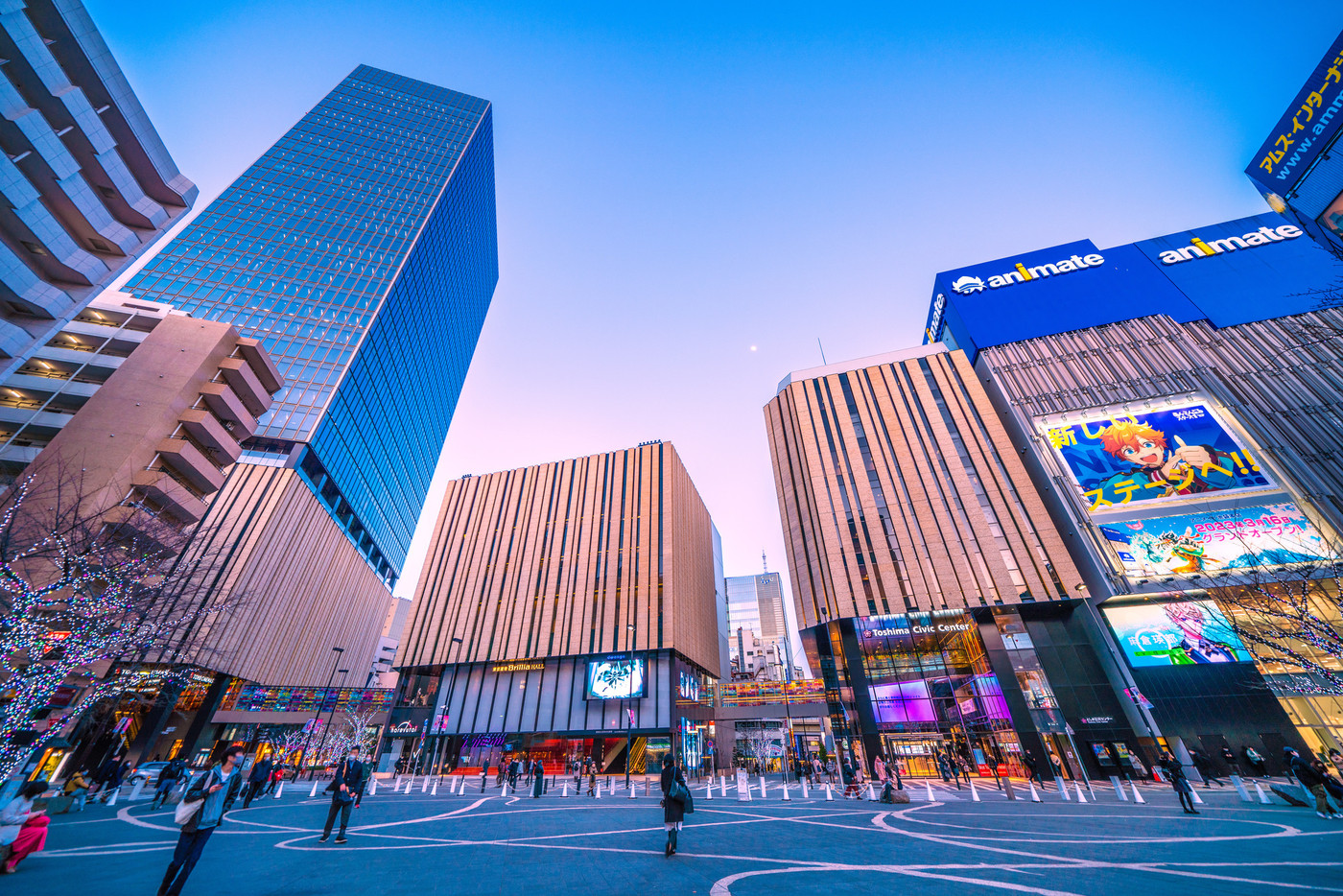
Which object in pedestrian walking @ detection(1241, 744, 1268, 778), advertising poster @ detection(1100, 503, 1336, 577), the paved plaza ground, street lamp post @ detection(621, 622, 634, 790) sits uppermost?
advertising poster @ detection(1100, 503, 1336, 577)

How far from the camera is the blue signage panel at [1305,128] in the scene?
2623 centimetres

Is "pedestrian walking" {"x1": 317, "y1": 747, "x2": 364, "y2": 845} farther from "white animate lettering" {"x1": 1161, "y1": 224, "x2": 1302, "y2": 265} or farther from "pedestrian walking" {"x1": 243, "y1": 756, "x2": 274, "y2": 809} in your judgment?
"white animate lettering" {"x1": 1161, "y1": 224, "x2": 1302, "y2": 265}

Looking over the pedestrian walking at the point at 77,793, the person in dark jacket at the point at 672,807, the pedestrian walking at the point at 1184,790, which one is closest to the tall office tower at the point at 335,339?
the pedestrian walking at the point at 77,793

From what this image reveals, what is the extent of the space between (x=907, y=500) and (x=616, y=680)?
31345 millimetres

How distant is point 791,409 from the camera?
5303 centimetres

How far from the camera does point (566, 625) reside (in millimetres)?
48969

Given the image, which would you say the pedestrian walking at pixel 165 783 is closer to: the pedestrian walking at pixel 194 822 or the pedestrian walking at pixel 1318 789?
the pedestrian walking at pixel 194 822

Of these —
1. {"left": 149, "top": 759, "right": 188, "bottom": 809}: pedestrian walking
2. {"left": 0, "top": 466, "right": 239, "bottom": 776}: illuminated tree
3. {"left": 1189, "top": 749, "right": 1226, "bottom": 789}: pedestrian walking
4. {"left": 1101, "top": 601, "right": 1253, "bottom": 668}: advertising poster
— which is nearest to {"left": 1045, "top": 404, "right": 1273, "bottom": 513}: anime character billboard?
{"left": 1101, "top": 601, "right": 1253, "bottom": 668}: advertising poster

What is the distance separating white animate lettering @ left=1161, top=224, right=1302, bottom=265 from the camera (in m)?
46.1

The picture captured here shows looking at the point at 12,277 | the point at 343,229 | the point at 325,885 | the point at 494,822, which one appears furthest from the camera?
the point at 343,229

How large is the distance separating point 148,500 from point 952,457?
2398 inches

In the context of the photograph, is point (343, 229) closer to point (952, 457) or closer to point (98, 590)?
point (98, 590)

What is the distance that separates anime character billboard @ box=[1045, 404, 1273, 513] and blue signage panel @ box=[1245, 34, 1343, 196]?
53.5ft

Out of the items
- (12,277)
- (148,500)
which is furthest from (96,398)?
(12,277)
